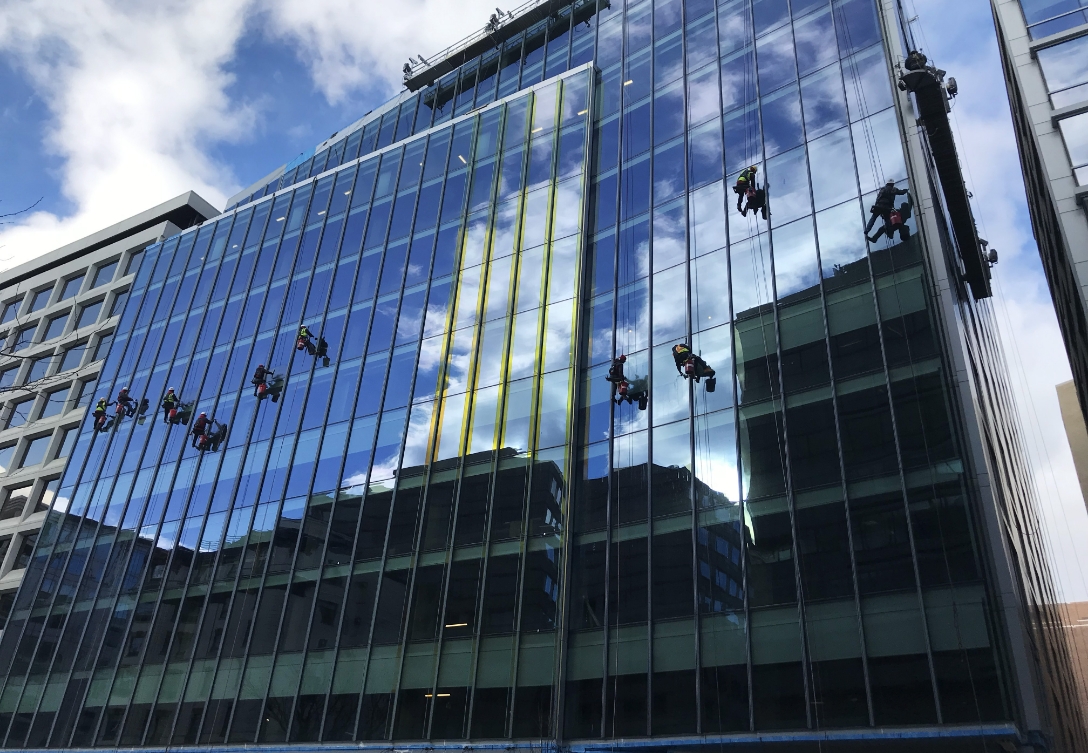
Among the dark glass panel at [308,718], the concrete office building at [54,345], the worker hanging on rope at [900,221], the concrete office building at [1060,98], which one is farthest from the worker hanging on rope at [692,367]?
the concrete office building at [54,345]

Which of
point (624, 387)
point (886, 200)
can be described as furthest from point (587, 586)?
point (886, 200)

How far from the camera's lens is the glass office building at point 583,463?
1839 cm

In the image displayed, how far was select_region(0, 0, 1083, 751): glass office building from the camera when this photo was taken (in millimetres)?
18391

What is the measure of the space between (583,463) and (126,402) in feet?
75.2

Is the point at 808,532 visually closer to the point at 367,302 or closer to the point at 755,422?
the point at 755,422

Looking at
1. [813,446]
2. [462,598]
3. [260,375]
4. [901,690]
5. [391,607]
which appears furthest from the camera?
[260,375]

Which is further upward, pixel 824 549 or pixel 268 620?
pixel 824 549

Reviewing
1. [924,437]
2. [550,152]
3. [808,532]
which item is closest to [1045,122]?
[924,437]

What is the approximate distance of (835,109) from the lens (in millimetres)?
24328

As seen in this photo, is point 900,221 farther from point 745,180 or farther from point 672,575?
point 672,575

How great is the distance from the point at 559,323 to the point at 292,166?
73.6 ft

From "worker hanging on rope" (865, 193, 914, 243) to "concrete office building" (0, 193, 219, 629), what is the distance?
34678 mm

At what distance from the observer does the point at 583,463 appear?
78.1 ft

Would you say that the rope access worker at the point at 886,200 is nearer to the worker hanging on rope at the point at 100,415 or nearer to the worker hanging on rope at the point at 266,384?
the worker hanging on rope at the point at 266,384
